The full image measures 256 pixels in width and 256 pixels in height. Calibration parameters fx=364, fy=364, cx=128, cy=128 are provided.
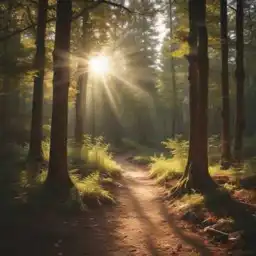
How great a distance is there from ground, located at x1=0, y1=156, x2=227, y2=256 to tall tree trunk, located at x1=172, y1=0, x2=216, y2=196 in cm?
152

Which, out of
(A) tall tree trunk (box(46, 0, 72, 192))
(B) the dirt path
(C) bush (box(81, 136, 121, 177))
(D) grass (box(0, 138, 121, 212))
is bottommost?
(B) the dirt path

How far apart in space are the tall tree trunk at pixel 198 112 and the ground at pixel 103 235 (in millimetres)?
1523

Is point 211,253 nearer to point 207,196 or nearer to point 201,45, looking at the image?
point 207,196

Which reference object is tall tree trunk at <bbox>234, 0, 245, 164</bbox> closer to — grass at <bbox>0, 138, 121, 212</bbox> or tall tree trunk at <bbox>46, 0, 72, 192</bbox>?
grass at <bbox>0, 138, 121, 212</bbox>

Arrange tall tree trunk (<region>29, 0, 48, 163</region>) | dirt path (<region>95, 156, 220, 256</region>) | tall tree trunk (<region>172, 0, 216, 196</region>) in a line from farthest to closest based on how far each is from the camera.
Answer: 1. tall tree trunk (<region>29, 0, 48, 163</region>)
2. tall tree trunk (<region>172, 0, 216, 196</region>)
3. dirt path (<region>95, 156, 220, 256</region>)

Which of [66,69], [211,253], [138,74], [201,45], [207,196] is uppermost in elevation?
[138,74]

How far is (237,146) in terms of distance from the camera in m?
14.7

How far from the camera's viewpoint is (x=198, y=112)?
10.5 m

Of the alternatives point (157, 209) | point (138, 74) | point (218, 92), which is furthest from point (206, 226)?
point (138, 74)

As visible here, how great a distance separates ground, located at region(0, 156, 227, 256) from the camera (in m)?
6.14

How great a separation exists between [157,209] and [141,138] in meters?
30.9

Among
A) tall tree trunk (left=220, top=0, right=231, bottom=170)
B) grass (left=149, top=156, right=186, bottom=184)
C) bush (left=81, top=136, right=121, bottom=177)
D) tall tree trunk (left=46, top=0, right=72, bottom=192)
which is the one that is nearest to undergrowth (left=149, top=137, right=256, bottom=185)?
grass (left=149, top=156, right=186, bottom=184)

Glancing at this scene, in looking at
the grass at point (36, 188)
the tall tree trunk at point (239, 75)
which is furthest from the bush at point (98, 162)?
the tall tree trunk at point (239, 75)

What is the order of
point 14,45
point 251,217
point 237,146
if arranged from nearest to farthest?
point 251,217, point 237,146, point 14,45
